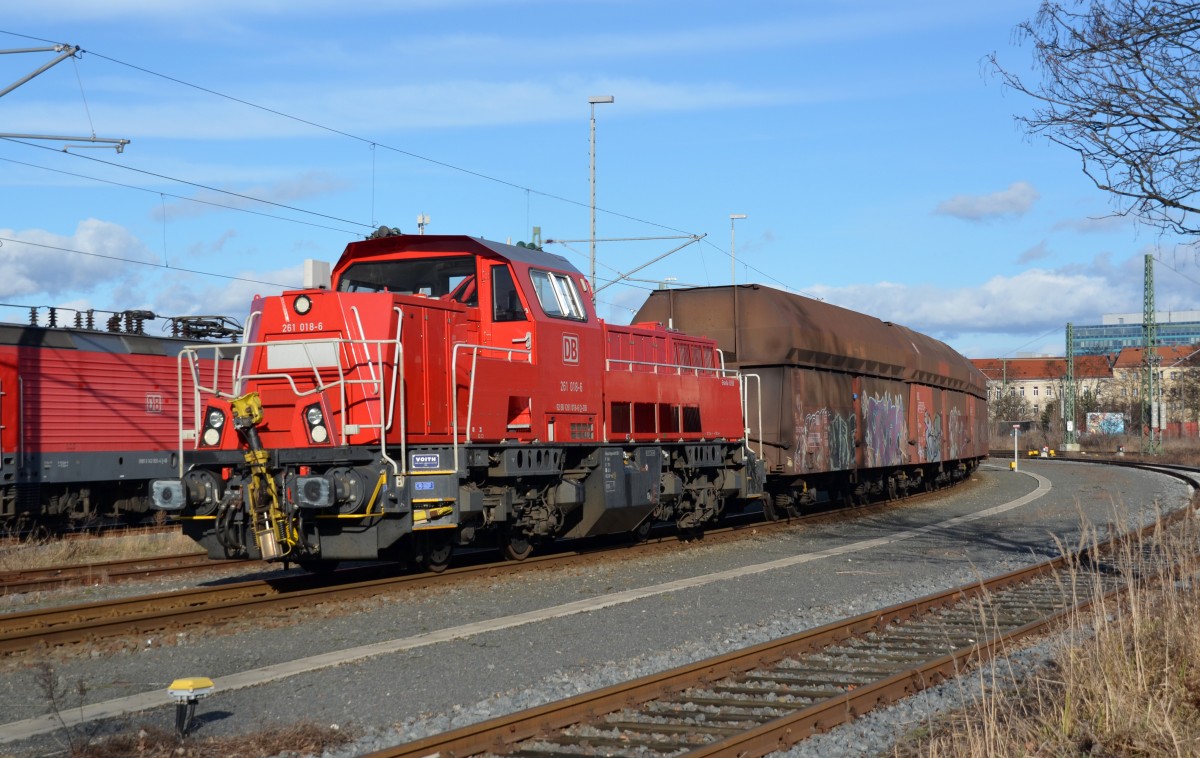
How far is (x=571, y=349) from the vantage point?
13.5 m

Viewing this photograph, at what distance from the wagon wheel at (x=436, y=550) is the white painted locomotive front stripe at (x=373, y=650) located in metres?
2.12

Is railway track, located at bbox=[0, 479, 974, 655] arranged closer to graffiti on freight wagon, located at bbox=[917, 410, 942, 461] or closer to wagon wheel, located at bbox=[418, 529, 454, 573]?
wagon wheel, located at bbox=[418, 529, 454, 573]

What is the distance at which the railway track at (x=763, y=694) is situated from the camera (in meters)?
6.04

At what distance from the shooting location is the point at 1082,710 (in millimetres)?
6324

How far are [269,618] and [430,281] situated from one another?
4.09 meters

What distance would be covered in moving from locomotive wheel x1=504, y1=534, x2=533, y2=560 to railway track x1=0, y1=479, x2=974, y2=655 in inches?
6.9

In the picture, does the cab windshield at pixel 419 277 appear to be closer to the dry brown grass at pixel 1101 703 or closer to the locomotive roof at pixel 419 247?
the locomotive roof at pixel 419 247

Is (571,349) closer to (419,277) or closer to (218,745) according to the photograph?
(419,277)

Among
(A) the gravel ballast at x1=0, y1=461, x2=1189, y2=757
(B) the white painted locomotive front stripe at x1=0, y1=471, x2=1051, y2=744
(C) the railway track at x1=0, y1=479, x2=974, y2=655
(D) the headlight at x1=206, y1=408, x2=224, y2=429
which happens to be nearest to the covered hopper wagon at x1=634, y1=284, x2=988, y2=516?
(A) the gravel ballast at x1=0, y1=461, x2=1189, y2=757

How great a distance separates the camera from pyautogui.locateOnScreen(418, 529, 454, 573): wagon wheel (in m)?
12.5

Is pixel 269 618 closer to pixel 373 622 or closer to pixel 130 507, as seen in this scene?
pixel 373 622

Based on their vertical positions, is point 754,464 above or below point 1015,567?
above

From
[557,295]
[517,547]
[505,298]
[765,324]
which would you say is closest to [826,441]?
[765,324]

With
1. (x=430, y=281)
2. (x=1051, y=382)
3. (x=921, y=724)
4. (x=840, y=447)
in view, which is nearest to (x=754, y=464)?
(x=840, y=447)
